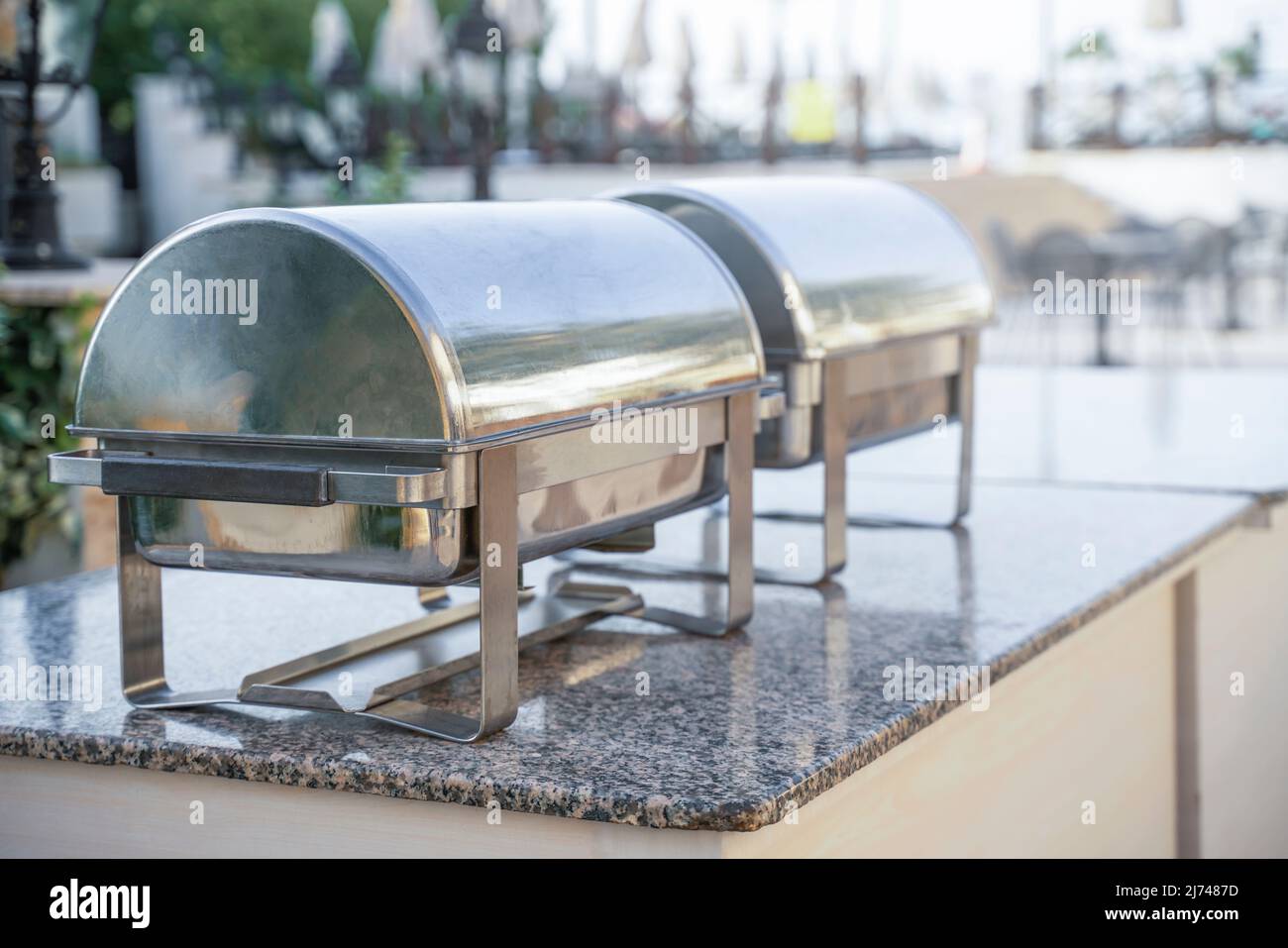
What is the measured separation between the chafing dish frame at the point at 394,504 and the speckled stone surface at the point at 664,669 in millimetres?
26

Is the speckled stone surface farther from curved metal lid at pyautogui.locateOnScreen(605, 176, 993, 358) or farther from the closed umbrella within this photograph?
the closed umbrella

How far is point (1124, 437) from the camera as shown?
3.30 metres

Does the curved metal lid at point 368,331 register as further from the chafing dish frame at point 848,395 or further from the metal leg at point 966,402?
the metal leg at point 966,402

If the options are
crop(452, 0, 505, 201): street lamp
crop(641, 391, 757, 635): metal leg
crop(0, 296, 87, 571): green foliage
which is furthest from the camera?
crop(452, 0, 505, 201): street lamp

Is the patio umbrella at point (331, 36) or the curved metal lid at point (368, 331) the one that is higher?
the patio umbrella at point (331, 36)

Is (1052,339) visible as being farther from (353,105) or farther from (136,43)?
(136,43)

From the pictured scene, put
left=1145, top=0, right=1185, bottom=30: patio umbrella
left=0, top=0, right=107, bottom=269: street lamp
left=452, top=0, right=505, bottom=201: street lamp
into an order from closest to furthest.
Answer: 1. left=0, top=0, right=107, bottom=269: street lamp
2. left=452, top=0, right=505, bottom=201: street lamp
3. left=1145, top=0, right=1185, bottom=30: patio umbrella

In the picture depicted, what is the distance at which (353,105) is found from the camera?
52.9 feet

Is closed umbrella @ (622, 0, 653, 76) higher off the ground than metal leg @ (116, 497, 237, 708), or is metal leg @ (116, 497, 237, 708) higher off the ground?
closed umbrella @ (622, 0, 653, 76)

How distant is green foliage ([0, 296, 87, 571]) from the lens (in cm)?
349

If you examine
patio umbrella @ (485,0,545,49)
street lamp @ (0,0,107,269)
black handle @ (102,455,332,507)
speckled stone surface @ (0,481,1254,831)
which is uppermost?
patio umbrella @ (485,0,545,49)

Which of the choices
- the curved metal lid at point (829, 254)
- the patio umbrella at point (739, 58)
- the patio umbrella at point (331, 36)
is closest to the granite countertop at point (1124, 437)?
the curved metal lid at point (829, 254)

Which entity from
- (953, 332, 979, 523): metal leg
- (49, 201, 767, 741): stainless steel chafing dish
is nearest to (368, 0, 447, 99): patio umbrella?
(953, 332, 979, 523): metal leg

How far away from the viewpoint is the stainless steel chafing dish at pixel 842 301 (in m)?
1.91
